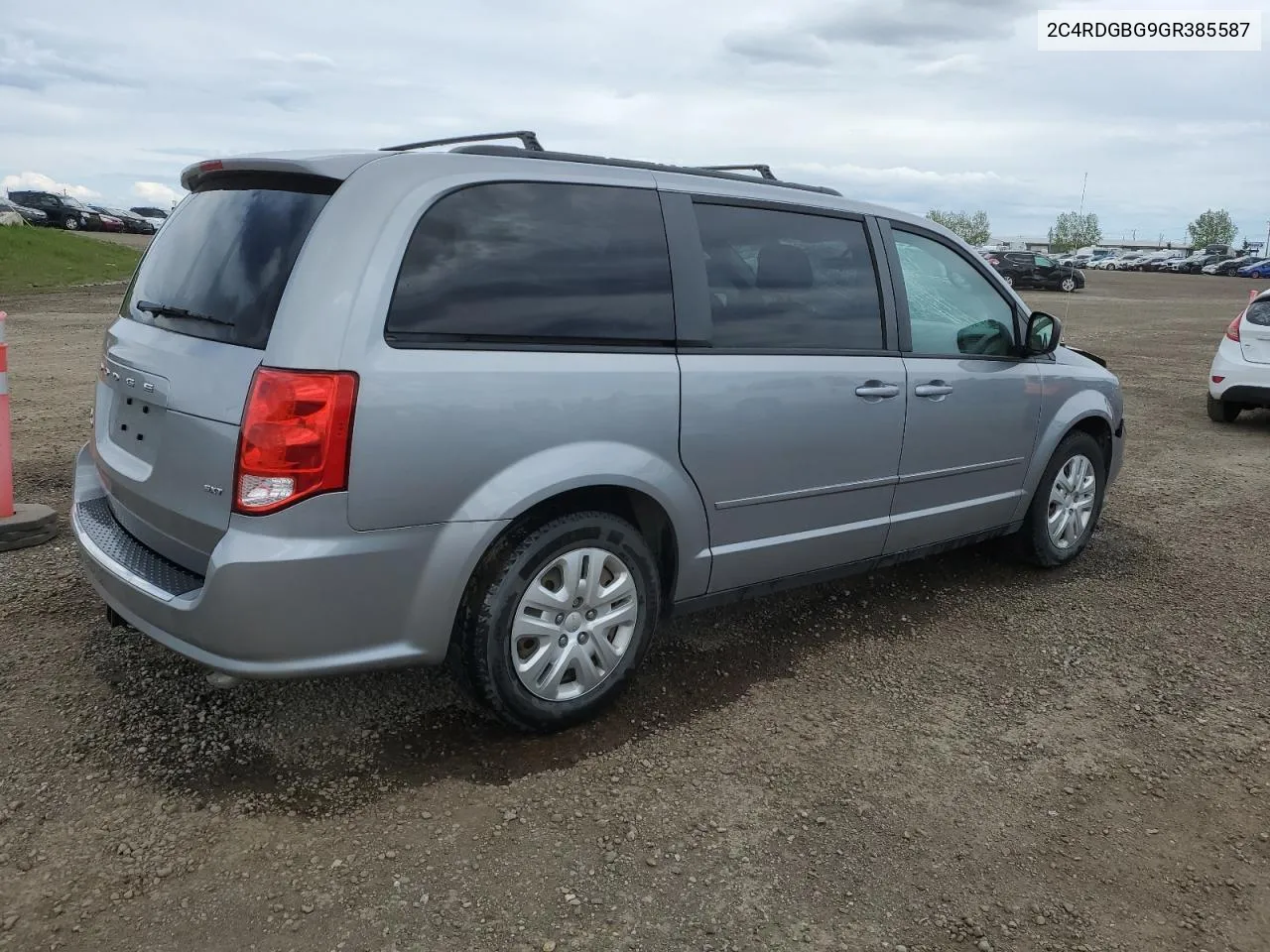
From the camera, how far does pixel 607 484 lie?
127 inches

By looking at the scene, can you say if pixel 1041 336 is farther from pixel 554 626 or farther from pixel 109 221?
pixel 109 221

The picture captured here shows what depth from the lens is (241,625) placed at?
2775 millimetres

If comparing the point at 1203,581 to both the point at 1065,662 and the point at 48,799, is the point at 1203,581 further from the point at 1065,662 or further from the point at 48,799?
the point at 48,799

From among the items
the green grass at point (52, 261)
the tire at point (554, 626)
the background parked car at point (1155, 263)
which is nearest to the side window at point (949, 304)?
the tire at point (554, 626)

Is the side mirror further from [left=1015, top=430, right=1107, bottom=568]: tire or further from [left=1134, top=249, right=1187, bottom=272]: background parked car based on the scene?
[left=1134, top=249, right=1187, bottom=272]: background parked car

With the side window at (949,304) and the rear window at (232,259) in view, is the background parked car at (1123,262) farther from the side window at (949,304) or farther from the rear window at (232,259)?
the rear window at (232,259)

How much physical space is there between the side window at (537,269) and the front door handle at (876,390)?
0.92 metres

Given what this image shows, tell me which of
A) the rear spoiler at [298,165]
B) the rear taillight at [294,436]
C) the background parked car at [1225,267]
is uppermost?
the background parked car at [1225,267]

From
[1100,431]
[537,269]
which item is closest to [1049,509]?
[1100,431]

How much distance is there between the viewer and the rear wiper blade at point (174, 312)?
9.84 ft

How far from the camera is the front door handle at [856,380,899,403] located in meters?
3.95

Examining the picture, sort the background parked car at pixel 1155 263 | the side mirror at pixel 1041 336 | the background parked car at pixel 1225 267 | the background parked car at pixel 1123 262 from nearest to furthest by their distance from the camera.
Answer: the side mirror at pixel 1041 336 → the background parked car at pixel 1225 267 → the background parked car at pixel 1155 263 → the background parked car at pixel 1123 262

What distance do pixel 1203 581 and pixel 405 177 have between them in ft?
14.3

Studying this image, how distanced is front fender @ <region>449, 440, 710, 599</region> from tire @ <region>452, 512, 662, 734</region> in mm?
134
